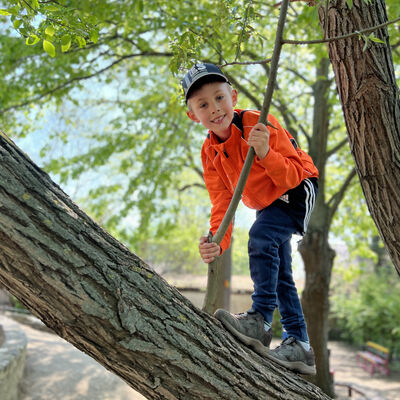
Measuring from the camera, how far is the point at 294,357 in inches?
84.5

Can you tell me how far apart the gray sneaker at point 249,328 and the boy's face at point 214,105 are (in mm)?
946

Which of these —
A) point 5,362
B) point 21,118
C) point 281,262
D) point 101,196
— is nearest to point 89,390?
point 5,362

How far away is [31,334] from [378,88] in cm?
1152

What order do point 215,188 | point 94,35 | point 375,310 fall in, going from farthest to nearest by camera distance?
1. point 375,310
2. point 215,188
3. point 94,35

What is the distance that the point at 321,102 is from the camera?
767cm

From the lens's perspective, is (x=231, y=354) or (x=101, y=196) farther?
(x=101, y=196)

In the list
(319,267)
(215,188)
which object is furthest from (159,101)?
(215,188)

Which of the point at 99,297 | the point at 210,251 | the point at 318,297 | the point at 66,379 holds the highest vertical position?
the point at 318,297

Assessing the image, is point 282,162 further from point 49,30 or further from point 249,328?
point 49,30

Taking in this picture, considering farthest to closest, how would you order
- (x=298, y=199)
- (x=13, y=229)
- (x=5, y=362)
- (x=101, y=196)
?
(x=101, y=196), (x=5, y=362), (x=298, y=199), (x=13, y=229)

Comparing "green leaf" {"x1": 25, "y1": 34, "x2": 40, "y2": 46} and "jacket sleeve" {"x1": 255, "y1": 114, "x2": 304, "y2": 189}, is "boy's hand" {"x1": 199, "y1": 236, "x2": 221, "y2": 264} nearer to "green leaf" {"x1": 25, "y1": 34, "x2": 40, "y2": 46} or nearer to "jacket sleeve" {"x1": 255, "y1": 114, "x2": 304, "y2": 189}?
"jacket sleeve" {"x1": 255, "y1": 114, "x2": 304, "y2": 189}

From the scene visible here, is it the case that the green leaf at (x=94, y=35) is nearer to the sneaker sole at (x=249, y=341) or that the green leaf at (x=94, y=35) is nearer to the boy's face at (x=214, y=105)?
the boy's face at (x=214, y=105)

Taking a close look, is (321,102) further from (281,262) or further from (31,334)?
(31,334)

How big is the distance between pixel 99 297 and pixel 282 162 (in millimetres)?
1049
